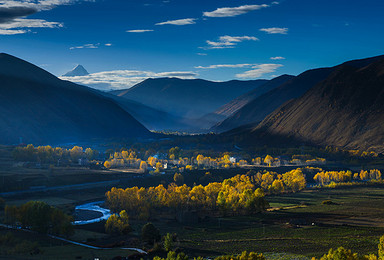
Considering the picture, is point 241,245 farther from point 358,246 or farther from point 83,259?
point 83,259

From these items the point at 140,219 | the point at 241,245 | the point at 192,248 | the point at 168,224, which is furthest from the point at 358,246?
the point at 140,219

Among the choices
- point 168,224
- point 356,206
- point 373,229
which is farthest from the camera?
point 356,206

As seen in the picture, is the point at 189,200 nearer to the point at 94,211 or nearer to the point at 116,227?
the point at 94,211

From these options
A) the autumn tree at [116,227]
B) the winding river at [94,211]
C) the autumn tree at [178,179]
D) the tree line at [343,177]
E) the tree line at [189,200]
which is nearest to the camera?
the autumn tree at [116,227]

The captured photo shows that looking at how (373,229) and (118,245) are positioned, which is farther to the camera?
(373,229)

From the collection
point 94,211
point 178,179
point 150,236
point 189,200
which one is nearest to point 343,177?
point 178,179

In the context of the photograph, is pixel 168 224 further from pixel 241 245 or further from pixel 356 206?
pixel 356 206

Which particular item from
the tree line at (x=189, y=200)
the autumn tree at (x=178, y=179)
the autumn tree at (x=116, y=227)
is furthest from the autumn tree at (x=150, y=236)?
the autumn tree at (x=178, y=179)

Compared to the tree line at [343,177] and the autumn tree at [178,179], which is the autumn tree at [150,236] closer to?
the autumn tree at [178,179]

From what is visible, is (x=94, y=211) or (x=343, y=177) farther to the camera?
(x=343, y=177)

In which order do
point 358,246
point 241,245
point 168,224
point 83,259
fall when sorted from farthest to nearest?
point 168,224 < point 241,245 < point 358,246 < point 83,259
